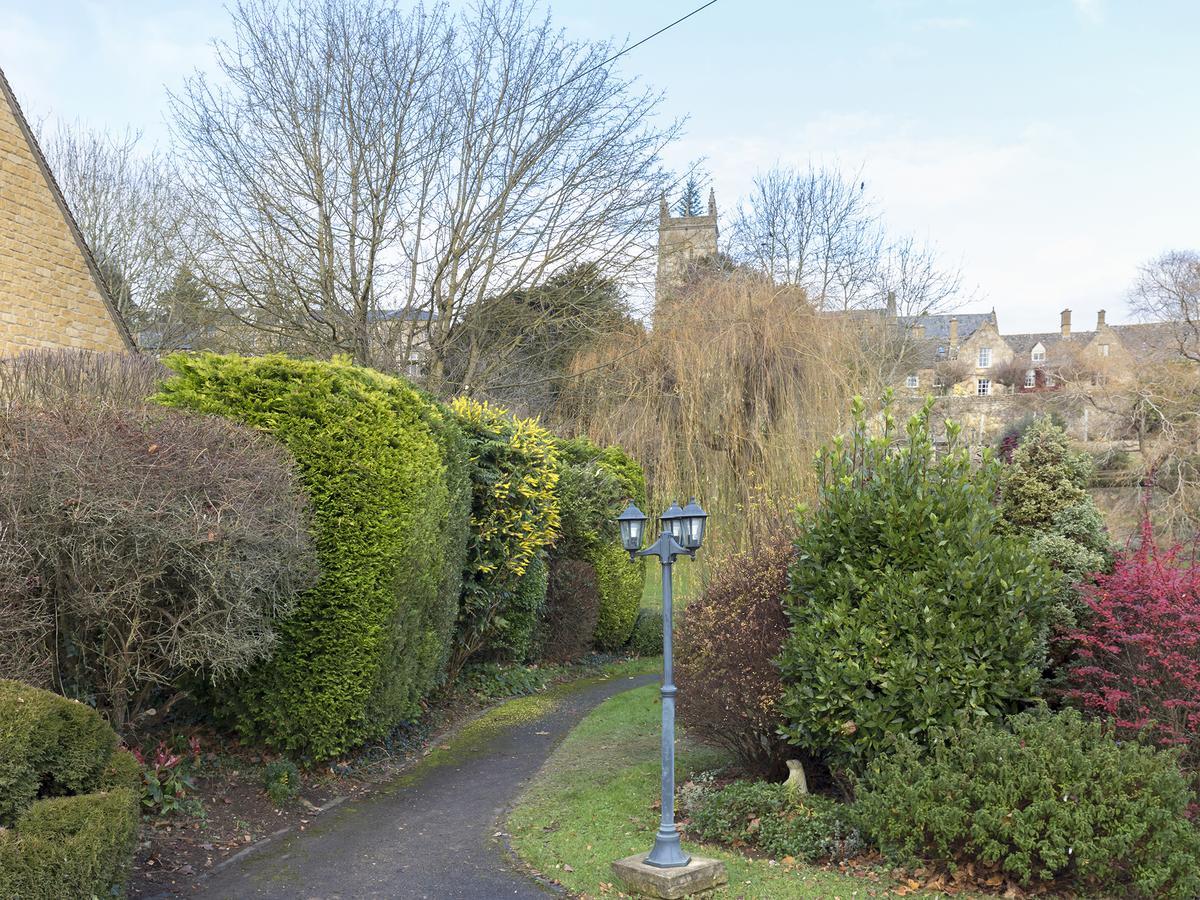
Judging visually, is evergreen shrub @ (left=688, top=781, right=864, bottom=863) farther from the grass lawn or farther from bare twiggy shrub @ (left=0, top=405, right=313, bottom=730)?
bare twiggy shrub @ (left=0, top=405, right=313, bottom=730)

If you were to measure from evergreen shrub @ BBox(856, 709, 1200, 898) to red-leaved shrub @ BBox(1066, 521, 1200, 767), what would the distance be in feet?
1.47

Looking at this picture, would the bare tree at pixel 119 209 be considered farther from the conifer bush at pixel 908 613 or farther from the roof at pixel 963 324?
the roof at pixel 963 324

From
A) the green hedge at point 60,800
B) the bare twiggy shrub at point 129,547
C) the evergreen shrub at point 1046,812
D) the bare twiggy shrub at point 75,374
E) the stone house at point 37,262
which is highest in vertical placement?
the stone house at point 37,262

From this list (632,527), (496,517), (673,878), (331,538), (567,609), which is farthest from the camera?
(567,609)

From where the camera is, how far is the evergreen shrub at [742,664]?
6660 millimetres

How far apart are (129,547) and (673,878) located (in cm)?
370

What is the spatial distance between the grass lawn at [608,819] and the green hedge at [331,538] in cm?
166

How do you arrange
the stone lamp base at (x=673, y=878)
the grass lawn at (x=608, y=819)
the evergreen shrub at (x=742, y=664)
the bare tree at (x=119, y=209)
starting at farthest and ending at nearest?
the bare tree at (x=119, y=209)
the evergreen shrub at (x=742, y=664)
the grass lawn at (x=608, y=819)
the stone lamp base at (x=673, y=878)

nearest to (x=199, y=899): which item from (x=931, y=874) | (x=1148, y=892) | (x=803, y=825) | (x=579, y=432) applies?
(x=803, y=825)

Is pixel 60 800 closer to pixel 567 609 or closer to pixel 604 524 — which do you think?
pixel 567 609

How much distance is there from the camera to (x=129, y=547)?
528 centimetres

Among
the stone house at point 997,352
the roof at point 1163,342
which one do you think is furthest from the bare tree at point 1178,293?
the stone house at point 997,352

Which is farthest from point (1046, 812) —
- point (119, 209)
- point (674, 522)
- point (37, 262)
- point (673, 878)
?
point (119, 209)

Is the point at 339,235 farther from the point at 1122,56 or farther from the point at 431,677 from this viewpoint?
the point at 1122,56
